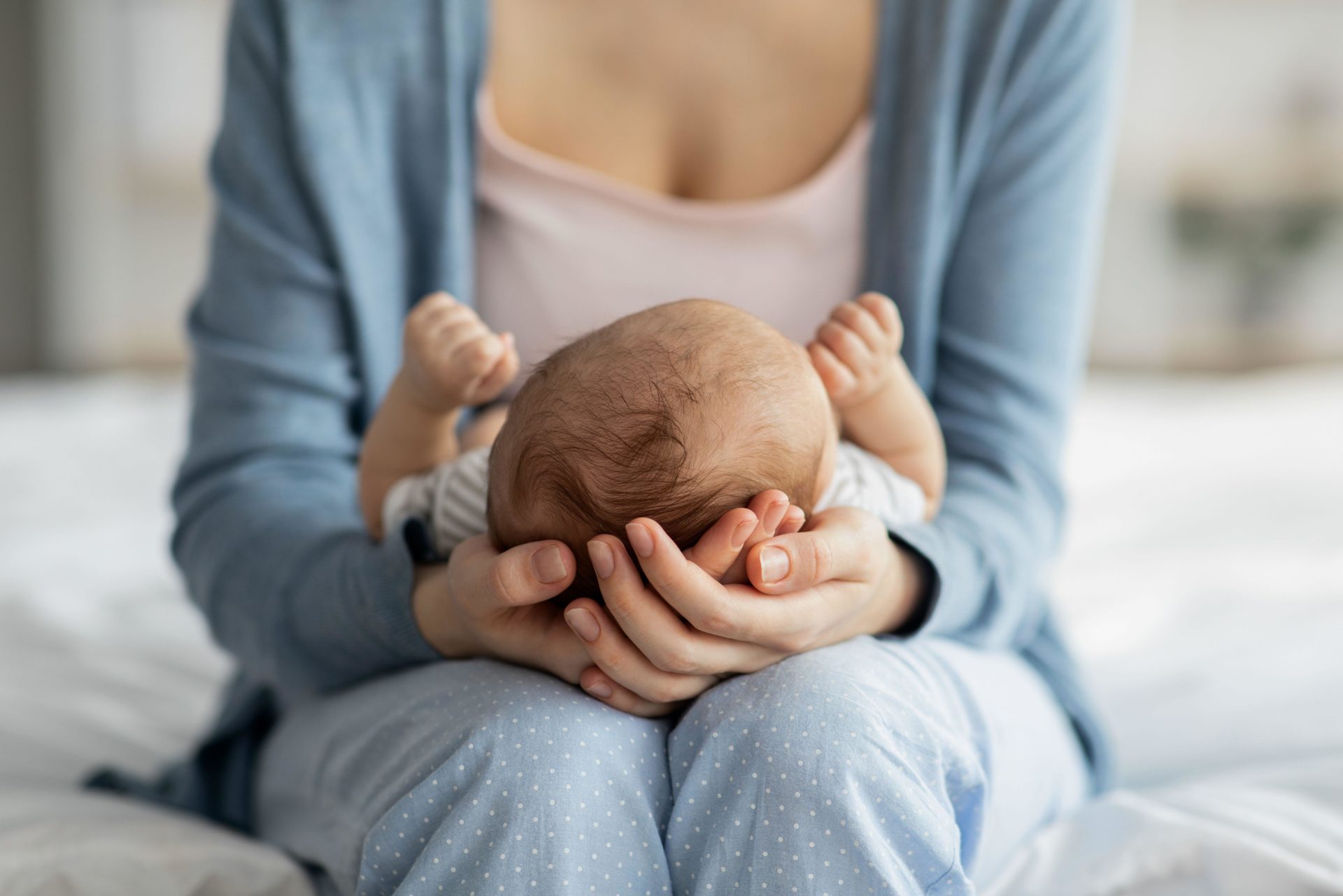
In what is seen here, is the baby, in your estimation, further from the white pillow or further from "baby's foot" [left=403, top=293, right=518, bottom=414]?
the white pillow

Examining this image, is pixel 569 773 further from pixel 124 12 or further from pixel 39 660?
pixel 124 12

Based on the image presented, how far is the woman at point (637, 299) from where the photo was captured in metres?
0.68

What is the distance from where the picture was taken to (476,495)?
816 mm

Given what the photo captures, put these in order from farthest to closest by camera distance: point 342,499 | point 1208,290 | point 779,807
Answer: point 1208,290 → point 342,499 → point 779,807

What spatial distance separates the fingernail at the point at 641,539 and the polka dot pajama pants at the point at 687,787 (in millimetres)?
102

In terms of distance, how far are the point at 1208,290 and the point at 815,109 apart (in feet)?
9.12

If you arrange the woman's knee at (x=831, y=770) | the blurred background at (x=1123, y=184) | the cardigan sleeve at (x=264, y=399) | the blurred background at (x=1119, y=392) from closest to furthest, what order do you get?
the woman's knee at (x=831, y=770), the cardigan sleeve at (x=264, y=399), the blurred background at (x=1119, y=392), the blurred background at (x=1123, y=184)

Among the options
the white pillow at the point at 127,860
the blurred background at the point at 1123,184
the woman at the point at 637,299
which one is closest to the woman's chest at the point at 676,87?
the woman at the point at 637,299

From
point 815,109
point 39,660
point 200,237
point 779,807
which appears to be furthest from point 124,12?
point 779,807

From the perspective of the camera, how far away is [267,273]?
1.04 m

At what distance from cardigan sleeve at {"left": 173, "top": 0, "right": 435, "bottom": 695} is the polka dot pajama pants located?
0.20m

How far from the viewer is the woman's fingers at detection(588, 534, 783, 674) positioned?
2.11 feet

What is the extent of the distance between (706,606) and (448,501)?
0.27 m

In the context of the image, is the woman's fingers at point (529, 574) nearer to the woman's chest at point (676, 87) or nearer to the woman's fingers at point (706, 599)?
the woman's fingers at point (706, 599)
